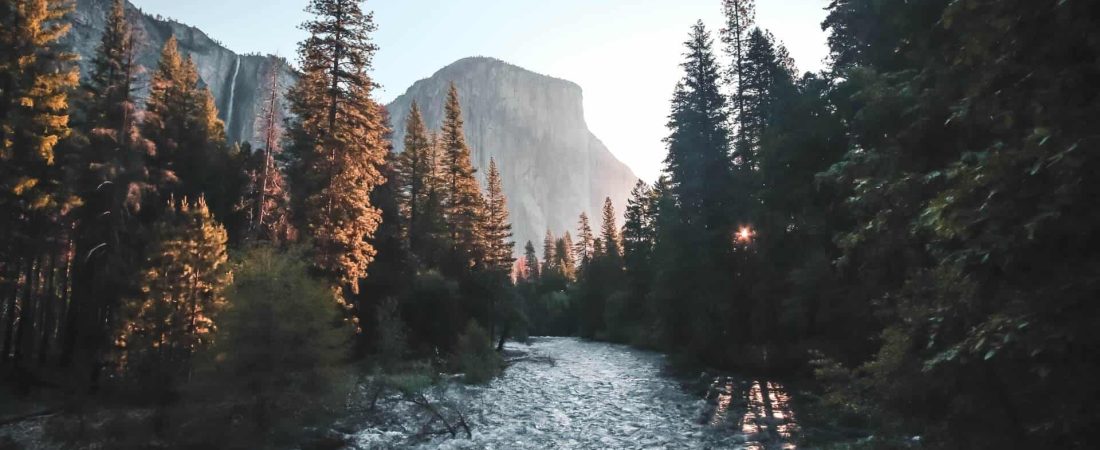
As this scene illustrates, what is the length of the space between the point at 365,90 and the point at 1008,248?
22304 mm

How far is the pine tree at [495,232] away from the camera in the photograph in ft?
151

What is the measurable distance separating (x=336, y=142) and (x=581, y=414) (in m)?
13.7

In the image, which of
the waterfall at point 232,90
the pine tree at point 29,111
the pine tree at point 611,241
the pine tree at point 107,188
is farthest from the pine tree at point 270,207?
the waterfall at point 232,90

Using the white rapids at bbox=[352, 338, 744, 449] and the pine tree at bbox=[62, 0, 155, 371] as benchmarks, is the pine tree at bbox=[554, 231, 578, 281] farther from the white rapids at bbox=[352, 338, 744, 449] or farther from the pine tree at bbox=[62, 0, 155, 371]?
the pine tree at bbox=[62, 0, 155, 371]

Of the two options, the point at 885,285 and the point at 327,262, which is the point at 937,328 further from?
the point at 327,262

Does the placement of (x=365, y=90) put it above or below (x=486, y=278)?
above

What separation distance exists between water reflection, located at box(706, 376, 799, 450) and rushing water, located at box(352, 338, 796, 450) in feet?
0.09

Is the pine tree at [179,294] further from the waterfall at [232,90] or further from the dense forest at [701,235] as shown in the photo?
the waterfall at [232,90]

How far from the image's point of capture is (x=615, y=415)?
17.8 metres

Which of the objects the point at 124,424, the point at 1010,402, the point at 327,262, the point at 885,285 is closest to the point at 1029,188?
the point at 1010,402

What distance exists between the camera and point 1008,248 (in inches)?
168

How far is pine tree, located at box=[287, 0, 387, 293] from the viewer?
68.1ft

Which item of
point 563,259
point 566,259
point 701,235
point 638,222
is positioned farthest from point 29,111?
point 566,259

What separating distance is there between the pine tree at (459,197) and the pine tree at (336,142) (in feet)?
61.0
